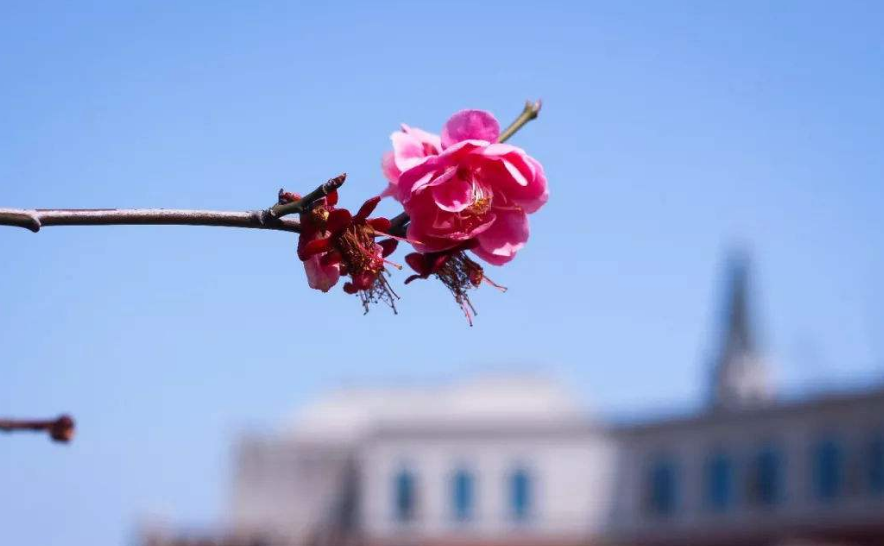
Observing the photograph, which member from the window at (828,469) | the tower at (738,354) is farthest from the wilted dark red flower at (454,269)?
the tower at (738,354)

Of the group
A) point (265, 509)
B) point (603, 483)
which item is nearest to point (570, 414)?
point (603, 483)

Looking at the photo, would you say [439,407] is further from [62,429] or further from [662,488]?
[62,429]

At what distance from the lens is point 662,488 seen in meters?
36.3

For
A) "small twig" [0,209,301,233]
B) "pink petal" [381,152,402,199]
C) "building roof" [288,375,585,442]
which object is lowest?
"small twig" [0,209,301,233]

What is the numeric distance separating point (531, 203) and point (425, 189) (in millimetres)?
132

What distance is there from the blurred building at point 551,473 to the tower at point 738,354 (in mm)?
13897

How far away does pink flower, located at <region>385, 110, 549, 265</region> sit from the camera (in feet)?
5.08

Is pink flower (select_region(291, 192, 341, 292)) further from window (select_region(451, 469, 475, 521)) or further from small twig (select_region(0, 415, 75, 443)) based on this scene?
window (select_region(451, 469, 475, 521))

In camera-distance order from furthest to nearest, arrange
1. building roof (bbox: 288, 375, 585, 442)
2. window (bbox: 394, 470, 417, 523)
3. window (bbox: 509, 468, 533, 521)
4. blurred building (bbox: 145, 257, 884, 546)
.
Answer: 1. building roof (bbox: 288, 375, 585, 442)
2. window (bbox: 394, 470, 417, 523)
3. window (bbox: 509, 468, 533, 521)
4. blurred building (bbox: 145, 257, 884, 546)

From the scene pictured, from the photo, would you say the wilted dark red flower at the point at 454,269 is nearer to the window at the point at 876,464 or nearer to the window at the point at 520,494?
the window at the point at 876,464

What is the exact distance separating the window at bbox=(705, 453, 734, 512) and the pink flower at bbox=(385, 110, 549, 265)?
33.7 meters

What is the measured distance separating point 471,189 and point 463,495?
1444 inches

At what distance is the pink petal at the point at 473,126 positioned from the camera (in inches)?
61.7

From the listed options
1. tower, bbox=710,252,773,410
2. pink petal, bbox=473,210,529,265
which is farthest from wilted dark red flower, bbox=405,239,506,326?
tower, bbox=710,252,773,410
